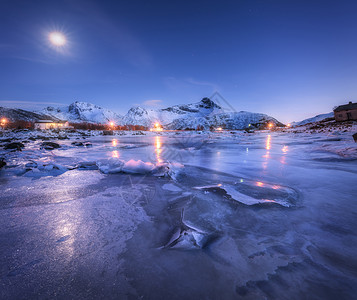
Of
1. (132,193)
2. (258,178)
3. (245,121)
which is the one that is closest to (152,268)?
(132,193)

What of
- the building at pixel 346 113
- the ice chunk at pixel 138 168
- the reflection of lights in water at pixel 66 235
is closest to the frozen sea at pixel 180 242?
the reflection of lights in water at pixel 66 235

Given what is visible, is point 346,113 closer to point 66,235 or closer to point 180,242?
point 180,242

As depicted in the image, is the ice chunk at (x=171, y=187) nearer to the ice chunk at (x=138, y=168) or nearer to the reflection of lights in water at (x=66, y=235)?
the ice chunk at (x=138, y=168)

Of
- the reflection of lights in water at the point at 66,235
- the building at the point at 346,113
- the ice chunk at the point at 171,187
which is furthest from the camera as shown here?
the building at the point at 346,113

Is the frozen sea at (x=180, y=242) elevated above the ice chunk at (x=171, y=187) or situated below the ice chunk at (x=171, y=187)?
above

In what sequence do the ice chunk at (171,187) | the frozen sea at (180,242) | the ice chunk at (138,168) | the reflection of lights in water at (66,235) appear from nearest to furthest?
1. the frozen sea at (180,242)
2. the reflection of lights in water at (66,235)
3. the ice chunk at (171,187)
4. the ice chunk at (138,168)

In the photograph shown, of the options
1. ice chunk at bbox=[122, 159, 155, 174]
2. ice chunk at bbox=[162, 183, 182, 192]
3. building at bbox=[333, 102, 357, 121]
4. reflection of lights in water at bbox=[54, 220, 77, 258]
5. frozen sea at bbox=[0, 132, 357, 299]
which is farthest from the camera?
building at bbox=[333, 102, 357, 121]

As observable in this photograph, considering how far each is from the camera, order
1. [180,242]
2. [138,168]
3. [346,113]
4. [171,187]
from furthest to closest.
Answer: [346,113]
[138,168]
[171,187]
[180,242]

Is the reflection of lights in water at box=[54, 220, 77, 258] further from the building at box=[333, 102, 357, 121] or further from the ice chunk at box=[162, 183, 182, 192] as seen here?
the building at box=[333, 102, 357, 121]

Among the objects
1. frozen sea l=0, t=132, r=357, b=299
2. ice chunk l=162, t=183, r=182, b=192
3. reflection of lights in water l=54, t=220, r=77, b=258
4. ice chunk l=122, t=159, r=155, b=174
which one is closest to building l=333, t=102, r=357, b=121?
frozen sea l=0, t=132, r=357, b=299

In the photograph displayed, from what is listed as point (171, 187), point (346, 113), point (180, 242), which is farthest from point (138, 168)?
point (346, 113)

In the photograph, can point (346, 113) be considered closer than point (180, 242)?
No

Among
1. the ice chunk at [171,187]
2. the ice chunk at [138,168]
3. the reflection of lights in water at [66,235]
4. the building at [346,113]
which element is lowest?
the ice chunk at [171,187]

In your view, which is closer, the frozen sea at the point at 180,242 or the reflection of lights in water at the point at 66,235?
the frozen sea at the point at 180,242
